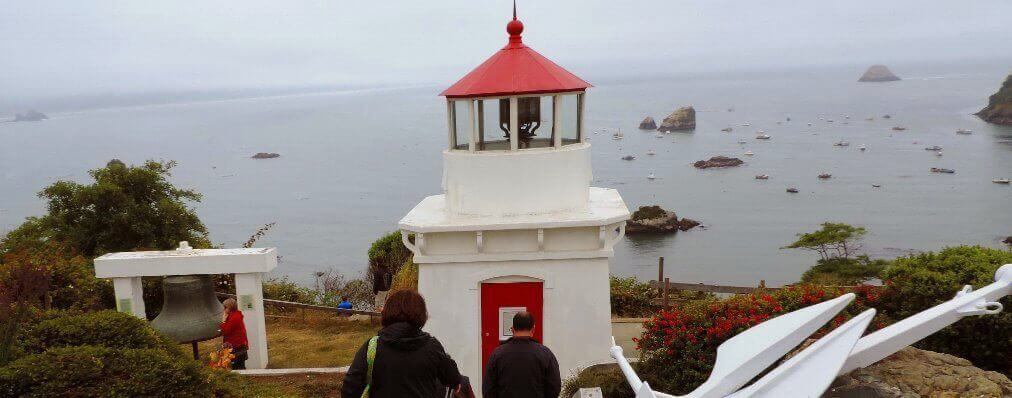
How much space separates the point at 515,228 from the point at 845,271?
913 inches

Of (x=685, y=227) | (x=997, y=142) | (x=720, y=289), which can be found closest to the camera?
(x=720, y=289)

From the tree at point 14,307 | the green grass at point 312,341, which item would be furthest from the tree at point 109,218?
the tree at point 14,307

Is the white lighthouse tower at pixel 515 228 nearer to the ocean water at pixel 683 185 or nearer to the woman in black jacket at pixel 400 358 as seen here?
the woman in black jacket at pixel 400 358

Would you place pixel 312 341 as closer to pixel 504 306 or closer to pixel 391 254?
pixel 504 306

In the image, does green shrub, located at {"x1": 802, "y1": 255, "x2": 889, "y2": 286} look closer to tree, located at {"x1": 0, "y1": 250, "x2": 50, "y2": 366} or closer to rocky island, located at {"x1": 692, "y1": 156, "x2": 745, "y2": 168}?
tree, located at {"x1": 0, "y1": 250, "x2": 50, "y2": 366}

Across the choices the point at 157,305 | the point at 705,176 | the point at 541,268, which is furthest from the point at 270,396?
the point at 705,176

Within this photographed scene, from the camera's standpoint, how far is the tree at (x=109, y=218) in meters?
16.7

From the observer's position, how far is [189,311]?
845 centimetres

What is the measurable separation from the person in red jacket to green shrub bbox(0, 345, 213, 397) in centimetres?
381

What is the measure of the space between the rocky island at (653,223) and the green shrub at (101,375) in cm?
4468

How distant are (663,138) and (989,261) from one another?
114 metres

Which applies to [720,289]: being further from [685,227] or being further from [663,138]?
[663,138]

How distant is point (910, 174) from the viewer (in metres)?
75.2

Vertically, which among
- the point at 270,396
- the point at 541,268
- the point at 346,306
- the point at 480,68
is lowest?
the point at 346,306
